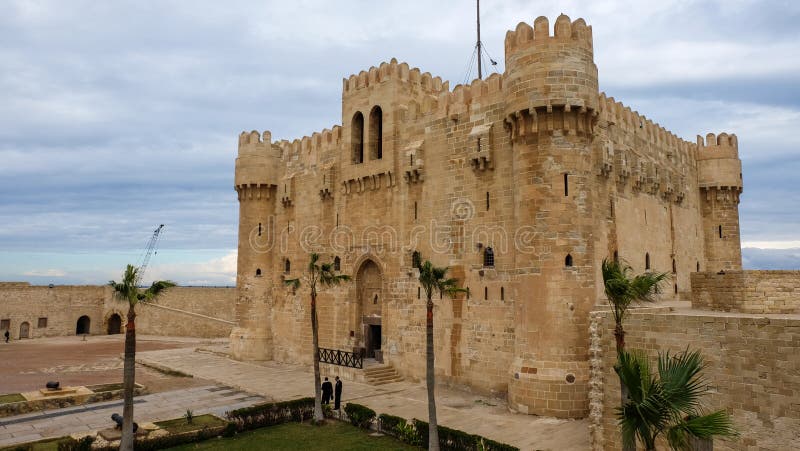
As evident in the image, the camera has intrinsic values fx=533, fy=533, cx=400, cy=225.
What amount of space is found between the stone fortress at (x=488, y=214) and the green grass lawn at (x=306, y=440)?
5596 mm

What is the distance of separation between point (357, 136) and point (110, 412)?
17.4 metres

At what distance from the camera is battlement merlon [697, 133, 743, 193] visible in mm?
31656

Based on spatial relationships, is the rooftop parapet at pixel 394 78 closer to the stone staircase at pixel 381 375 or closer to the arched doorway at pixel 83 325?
the stone staircase at pixel 381 375

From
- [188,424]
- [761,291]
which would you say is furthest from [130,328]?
[761,291]

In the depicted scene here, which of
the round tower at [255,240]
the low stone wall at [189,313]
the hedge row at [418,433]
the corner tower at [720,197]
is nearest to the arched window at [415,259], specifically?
the hedge row at [418,433]

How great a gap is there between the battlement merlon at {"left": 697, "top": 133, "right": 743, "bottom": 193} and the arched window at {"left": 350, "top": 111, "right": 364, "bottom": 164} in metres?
Result: 20.3

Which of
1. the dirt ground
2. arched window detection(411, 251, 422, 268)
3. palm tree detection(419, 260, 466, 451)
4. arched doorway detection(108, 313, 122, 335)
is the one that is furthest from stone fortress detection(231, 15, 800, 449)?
arched doorway detection(108, 313, 122, 335)

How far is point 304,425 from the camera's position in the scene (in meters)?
18.7

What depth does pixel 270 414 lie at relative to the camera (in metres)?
18.8

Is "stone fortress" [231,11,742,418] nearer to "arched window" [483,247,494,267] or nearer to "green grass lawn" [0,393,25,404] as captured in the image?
"arched window" [483,247,494,267]

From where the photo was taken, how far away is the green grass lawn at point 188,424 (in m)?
17.6

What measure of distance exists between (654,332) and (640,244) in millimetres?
11954

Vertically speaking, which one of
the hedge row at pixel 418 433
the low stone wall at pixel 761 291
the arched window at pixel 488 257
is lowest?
the hedge row at pixel 418 433

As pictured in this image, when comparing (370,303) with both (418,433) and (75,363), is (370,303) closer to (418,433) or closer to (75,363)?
(418,433)
